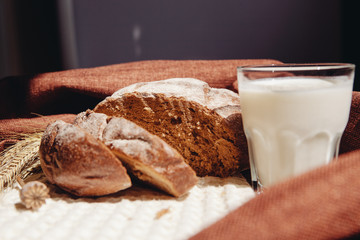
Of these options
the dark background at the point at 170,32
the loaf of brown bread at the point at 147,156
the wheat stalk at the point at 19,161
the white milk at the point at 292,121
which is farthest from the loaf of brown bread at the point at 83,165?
the dark background at the point at 170,32

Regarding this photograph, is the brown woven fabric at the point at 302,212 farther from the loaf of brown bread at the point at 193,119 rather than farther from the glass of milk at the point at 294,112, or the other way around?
the loaf of brown bread at the point at 193,119

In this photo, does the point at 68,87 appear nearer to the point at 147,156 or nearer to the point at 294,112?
the point at 147,156

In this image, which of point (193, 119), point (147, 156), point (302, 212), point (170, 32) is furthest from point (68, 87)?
point (170, 32)

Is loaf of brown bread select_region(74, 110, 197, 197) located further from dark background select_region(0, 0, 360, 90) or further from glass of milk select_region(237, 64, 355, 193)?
dark background select_region(0, 0, 360, 90)

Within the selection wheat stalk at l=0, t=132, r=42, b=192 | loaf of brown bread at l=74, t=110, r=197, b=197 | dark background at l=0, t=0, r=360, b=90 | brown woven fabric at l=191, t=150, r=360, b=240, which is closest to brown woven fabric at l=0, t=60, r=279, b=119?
wheat stalk at l=0, t=132, r=42, b=192

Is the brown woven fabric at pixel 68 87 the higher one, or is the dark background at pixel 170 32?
the dark background at pixel 170 32

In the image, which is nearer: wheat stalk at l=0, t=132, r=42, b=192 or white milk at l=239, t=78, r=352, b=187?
white milk at l=239, t=78, r=352, b=187

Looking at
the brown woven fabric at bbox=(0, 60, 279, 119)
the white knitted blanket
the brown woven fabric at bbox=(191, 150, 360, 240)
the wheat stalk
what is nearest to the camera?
the brown woven fabric at bbox=(191, 150, 360, 240)
